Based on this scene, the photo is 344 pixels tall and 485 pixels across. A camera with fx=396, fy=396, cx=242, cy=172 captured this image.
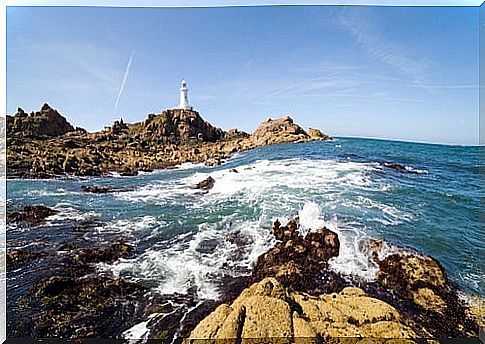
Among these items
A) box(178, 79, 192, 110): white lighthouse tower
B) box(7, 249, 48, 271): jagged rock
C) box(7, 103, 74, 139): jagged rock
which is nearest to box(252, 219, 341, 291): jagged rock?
box(178, 79, 192, 110): white lighthouse tower

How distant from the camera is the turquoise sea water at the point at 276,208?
2.92m

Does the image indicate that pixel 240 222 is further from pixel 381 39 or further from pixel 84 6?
pixel 84 6

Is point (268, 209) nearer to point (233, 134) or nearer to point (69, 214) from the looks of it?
point (233, 134)

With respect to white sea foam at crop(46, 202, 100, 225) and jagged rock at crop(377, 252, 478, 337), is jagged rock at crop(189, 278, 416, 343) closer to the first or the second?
jagged rock at crop(377, 252, 478, 337)

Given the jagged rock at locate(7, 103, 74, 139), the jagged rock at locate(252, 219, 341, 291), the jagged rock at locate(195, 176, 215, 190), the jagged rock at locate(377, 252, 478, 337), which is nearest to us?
the jagged rock at locate(377, 252, 478, 337)

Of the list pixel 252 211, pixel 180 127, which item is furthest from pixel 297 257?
pixel 180 127

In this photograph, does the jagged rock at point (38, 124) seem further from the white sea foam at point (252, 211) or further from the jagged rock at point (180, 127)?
the white sea foam at point (252, 211)

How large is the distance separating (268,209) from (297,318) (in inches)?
32.1

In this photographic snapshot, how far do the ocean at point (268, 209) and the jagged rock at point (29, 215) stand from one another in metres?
0.06

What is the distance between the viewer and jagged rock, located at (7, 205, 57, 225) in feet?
9.92

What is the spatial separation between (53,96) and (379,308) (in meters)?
2.84

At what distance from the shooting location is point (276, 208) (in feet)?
9.98

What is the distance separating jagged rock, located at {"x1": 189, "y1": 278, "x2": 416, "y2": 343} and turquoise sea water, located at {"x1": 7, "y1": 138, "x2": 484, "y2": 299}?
205mm

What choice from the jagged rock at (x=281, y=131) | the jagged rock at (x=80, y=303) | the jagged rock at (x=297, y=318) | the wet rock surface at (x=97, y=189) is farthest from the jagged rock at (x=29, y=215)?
the jagged rock at (x=281, y=131)
